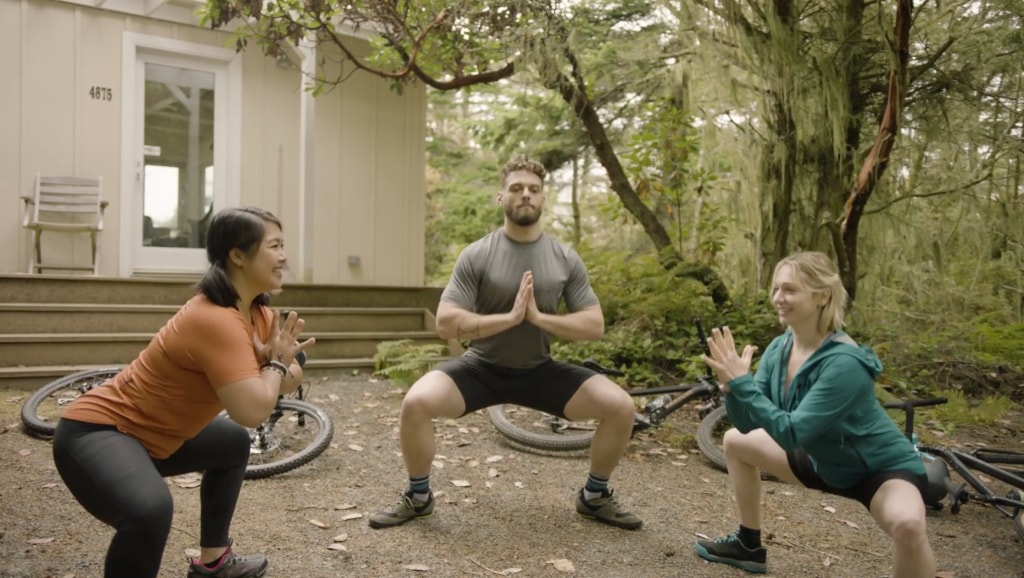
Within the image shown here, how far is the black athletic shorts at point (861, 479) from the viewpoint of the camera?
2.24m

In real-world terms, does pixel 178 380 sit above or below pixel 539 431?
above

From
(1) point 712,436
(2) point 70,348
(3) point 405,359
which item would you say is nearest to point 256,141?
(2) point 70,348

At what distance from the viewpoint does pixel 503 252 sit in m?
3.31

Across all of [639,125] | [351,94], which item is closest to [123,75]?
[351,94]

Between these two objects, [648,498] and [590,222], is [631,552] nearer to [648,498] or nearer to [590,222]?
[648,498]

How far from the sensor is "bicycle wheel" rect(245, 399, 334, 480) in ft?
11.9

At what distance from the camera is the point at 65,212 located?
702 cm

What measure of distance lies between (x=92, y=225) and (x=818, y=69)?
6886mm

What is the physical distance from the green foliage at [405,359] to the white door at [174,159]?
278 centimetres

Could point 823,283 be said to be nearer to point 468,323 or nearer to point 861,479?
point 861,479

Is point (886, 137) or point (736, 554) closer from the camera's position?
point (736, 554)

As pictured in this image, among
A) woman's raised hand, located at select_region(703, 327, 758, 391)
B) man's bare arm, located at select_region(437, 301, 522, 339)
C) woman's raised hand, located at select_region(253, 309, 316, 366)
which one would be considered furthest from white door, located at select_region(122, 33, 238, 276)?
woman's raised hand, located at select_region(703, 327, 758, 391)

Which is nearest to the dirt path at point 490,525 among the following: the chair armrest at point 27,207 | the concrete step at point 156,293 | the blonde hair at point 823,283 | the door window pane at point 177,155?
the blonde hair at point 823,283

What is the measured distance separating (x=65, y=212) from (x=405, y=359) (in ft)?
13.1
